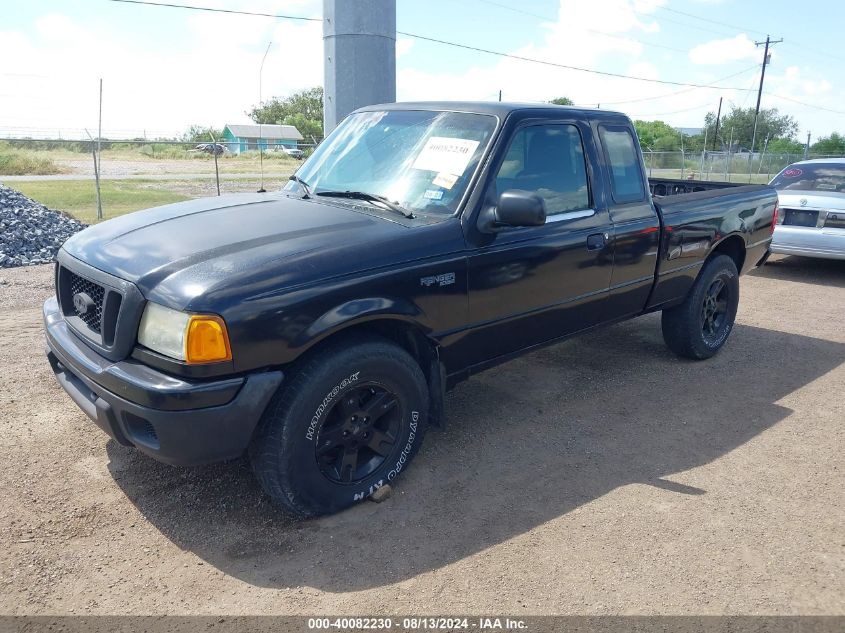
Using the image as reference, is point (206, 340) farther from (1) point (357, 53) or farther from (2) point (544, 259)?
(1) point (357, 53)

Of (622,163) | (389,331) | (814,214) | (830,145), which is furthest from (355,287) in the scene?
(830,145)

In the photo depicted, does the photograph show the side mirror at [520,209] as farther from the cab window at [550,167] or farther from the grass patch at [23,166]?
the grass patch at [23,166]

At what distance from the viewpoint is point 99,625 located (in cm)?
260

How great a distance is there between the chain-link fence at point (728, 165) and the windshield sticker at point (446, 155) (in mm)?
28409

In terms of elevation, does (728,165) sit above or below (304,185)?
below

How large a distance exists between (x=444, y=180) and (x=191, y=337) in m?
1.65

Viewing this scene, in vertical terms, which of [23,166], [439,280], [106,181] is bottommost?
[106,181]

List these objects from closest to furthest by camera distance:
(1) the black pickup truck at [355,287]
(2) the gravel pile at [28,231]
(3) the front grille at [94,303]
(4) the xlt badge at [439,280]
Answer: (1) the black pickup truck at [355,287]
(3) the front grille at [94,303]
(4) the xlt badge at [439,280]
(2) the gravel pile at [28,231]

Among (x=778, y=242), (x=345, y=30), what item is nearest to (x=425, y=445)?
(x=345, y=30)

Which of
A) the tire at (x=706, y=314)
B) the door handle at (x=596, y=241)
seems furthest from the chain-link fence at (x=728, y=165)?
the door handle at (x=596, y=241)

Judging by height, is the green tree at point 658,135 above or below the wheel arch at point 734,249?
above

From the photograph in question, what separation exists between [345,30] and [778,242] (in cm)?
619

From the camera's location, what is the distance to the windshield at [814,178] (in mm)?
9219

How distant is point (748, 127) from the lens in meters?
65.2
